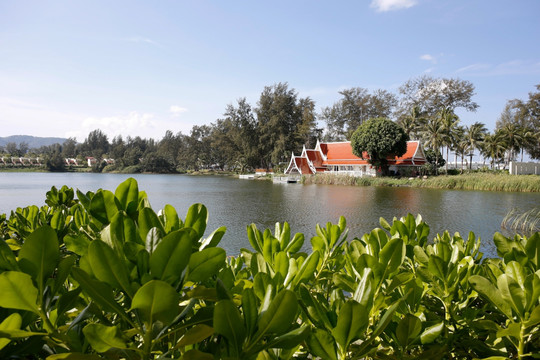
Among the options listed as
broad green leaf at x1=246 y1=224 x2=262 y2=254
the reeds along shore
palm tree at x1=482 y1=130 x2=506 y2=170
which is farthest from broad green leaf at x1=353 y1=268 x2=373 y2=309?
palm tree at x1=482 y1=130 x2=506 y2=170

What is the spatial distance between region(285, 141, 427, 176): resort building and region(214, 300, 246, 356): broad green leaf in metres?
37.2

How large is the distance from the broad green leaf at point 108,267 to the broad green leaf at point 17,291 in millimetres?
79

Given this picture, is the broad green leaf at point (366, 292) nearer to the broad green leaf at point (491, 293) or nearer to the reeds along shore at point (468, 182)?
the broad green leaf at point (491, 293)

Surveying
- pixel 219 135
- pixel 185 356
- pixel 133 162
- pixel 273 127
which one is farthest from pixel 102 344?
pixel 133 162

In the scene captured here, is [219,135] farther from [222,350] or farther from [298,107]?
[222,350]

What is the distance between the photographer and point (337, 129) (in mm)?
54469

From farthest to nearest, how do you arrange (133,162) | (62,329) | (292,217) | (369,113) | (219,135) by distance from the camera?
(133,162)
(219,135)
(369,113)
(292,217)
(62,329)

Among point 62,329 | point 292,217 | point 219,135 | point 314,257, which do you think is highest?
point 219,135

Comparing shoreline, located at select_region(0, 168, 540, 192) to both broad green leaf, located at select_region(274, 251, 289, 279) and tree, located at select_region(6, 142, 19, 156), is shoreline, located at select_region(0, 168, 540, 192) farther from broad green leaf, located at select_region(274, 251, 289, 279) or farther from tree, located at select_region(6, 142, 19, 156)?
tree, located at select_region(6, 142, 19, 156)

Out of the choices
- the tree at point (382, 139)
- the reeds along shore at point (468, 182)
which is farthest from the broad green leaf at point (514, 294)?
the tree at point (382, 139)

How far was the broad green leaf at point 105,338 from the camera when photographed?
1.47 ft

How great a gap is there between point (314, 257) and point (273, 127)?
52.0m

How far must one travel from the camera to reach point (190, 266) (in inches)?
21.0

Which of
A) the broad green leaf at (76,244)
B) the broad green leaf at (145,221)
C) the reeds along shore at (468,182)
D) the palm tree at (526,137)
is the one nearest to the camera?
the broad green leaf at (145,221)
